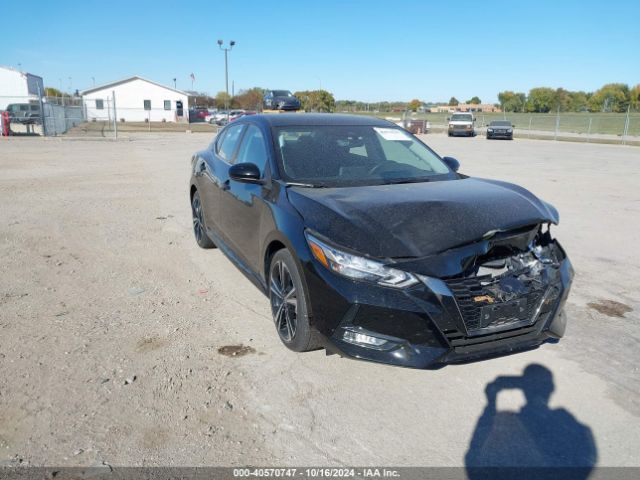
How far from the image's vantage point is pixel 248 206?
13.6 feet

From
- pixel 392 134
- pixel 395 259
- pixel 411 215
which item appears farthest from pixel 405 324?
pixel 392 134

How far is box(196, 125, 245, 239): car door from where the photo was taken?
5.03 m

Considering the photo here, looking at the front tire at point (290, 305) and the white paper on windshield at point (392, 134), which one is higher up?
the white paper on windshield at point (392, 134)

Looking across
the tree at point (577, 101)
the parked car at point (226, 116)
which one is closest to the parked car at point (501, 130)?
the parked car at point (226, 116)

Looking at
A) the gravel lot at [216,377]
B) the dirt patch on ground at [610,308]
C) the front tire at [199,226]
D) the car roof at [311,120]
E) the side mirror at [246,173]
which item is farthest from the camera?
the front tire at [199,226]

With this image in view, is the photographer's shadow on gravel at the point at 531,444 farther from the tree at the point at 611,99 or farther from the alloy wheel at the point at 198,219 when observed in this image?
the tree at the point at 611,99

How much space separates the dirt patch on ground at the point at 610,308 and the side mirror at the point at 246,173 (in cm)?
304

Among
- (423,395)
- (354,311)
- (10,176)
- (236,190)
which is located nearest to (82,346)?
(236,190)

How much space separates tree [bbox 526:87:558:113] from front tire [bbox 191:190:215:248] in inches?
3782

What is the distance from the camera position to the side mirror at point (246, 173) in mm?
3939

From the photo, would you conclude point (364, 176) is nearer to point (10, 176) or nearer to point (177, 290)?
point (177, 290)

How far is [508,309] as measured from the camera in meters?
3.02

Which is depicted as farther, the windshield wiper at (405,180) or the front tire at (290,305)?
the windshield wiper at (405,180)

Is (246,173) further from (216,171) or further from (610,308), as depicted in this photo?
(610,308)
